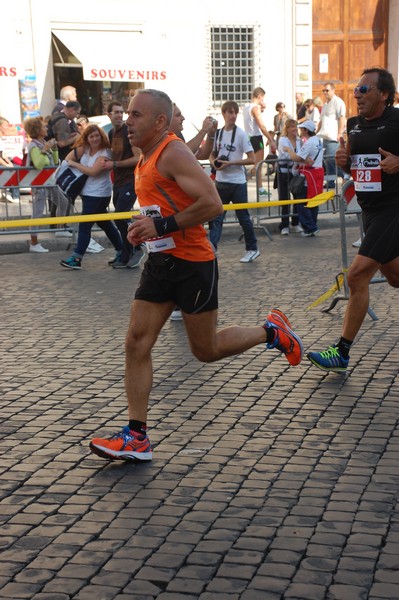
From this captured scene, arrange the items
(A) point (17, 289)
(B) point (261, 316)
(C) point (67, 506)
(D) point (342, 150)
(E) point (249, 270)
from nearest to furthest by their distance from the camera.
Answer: (C) point (67, 506) < (D) point (342, 150) < (B) point (261, 316) < (A) point (17, 289) < (E) point (249, 270)

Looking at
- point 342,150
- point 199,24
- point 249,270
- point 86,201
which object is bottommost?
point 249,270

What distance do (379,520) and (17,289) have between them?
23.3 feet

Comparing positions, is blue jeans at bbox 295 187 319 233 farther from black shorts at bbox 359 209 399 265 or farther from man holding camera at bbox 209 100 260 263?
black shorts at bbox 359 209 399 265

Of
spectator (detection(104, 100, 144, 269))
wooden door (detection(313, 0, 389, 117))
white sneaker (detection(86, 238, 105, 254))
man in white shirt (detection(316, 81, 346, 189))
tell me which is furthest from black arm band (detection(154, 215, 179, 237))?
wooden door (detection(313, 0, 389, 117))

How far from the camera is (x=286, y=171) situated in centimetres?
1535

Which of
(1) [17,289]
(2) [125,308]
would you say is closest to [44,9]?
(1) [17,289]

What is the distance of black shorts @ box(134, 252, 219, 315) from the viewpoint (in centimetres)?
513

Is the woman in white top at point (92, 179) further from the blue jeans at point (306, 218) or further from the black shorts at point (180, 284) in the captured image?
the black shorts at point (180, 284)

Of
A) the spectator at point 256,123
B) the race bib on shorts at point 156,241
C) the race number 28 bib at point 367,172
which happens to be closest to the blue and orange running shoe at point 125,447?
the race bib on shorts at point 156,241

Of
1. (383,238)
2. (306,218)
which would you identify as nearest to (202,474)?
(383,238)

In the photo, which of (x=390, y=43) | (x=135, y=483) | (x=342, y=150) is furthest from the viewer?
(x=390, y=43)

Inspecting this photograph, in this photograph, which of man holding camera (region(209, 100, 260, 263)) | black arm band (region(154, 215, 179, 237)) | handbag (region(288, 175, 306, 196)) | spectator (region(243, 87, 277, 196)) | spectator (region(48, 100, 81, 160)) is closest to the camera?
black arm band (region(154, 215, 179, 237))

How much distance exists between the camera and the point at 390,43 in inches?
1045

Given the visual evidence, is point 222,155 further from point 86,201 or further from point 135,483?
point 135,483
